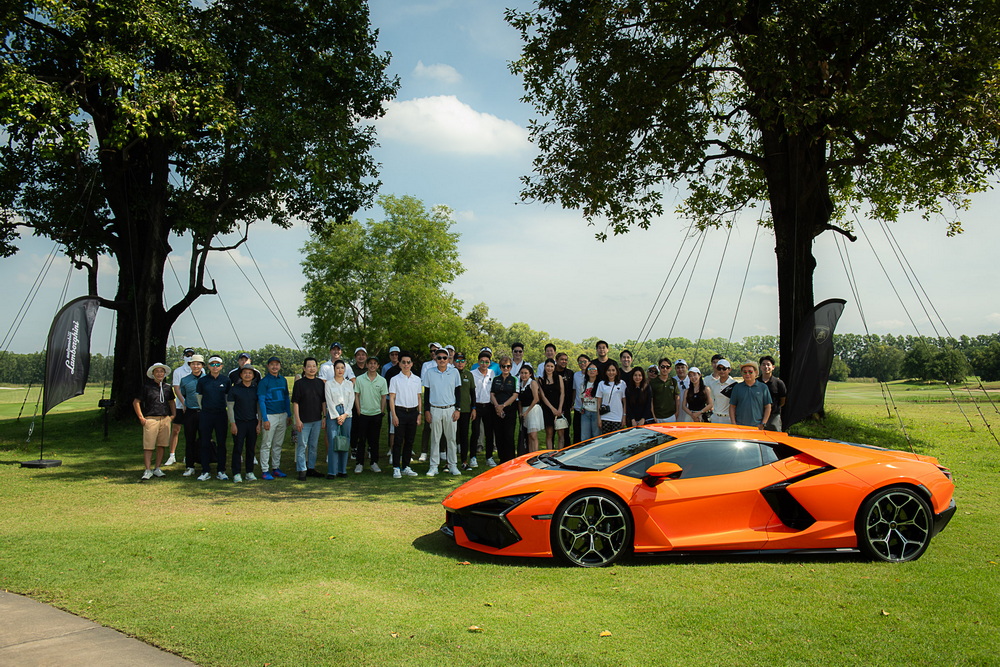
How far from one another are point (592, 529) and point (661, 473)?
0.79 meters

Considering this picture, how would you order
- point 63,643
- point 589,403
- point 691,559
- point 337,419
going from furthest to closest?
point 589,403 → point 337,419 → point 691,559 → point 63,643

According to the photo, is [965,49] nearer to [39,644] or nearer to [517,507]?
[517,507]

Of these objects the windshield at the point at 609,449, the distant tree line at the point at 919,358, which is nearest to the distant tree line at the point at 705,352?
the distant tree line at the point at 919,358

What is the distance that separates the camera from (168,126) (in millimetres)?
17000

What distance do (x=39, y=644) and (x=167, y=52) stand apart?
1803 centimetres

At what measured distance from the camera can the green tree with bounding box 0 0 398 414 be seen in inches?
625

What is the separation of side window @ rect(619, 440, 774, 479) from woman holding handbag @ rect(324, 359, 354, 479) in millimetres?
6202

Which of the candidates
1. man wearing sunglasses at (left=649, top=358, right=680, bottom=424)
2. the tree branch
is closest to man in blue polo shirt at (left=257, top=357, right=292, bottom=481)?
man wearing sunglasses at (left=649, top=358, right=680, bottom=424)

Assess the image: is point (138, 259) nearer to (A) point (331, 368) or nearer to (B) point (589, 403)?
(A) point (331, 368)

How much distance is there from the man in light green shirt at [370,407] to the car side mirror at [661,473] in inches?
251

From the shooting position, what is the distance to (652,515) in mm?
6383

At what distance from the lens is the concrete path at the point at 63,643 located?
407 centimetres

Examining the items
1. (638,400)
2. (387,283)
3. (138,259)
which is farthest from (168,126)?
(387,283)

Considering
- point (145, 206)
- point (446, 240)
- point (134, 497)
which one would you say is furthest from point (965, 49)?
point (446, 240)
